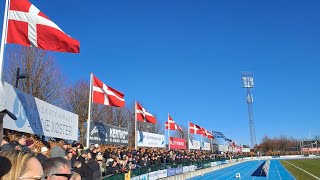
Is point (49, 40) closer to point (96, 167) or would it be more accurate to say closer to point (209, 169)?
point (96, 167)

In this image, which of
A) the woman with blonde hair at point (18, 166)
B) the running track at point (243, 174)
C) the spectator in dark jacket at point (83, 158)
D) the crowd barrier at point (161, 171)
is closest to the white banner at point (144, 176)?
the crowd barrier at point (161, 171)

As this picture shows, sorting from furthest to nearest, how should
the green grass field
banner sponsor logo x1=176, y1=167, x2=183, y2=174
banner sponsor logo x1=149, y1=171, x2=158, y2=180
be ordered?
the green grass field
banner sponsor logo x1=176, y1=167, x2=183, y2=174
banner sponsor logo x1=149, y1=171, x2=158, y2=180

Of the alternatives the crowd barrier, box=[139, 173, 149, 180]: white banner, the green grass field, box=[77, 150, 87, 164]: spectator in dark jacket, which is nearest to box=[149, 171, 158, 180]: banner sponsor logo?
the crowd barrier

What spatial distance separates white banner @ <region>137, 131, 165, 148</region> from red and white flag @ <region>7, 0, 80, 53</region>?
17.8 m

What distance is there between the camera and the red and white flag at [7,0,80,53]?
9.31 m

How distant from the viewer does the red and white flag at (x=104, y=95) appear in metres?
17.3

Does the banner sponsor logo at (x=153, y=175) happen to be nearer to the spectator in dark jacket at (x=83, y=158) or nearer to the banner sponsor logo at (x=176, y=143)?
the spectator in dark jacket at (x=83, y=158)

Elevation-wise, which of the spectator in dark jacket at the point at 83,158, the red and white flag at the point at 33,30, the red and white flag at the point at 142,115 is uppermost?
the red and white flag at the point at 33,30

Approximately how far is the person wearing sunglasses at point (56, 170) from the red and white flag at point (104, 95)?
47.5 feet

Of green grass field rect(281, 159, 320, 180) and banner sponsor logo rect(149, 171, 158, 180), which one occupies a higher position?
banner sponsor logo rect(149, 171, 158, 180)

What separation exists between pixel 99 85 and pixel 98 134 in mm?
2762

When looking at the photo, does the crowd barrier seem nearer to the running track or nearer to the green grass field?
the running track

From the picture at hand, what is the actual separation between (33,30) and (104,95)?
8.67 meters

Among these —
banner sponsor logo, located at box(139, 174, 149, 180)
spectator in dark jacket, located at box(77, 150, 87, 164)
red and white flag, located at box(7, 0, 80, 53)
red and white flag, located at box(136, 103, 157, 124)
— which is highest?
red and white flag, located at box(7, 0, 80, 53)
